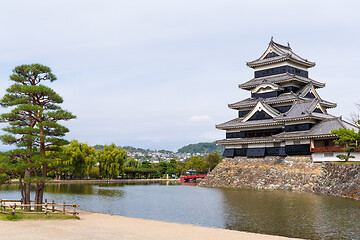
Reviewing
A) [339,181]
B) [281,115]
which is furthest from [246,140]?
[339,181]

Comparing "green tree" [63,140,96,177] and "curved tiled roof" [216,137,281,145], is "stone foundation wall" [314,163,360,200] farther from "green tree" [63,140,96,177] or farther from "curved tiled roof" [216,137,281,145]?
"green tree" [63,140,96,177]

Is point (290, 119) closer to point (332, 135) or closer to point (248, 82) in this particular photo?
point (332, 135)

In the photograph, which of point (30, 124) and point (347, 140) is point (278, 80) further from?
point (30, 124)

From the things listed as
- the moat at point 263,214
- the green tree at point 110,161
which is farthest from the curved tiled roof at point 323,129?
the green tree at point 110,161

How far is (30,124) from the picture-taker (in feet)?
Answer: 79.3

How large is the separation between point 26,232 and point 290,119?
114 ft

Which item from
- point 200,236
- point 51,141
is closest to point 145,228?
point 200,236

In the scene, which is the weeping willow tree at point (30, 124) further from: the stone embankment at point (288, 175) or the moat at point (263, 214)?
the stone embankment at point (288, 175)

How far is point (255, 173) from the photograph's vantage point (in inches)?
1797

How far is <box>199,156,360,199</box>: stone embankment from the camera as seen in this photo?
34438mm

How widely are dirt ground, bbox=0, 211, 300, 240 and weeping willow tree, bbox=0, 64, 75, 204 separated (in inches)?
184

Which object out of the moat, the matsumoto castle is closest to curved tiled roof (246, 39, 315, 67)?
the matsumoto castle

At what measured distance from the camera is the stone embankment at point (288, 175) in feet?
113

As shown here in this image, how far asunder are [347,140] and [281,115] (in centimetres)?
941
